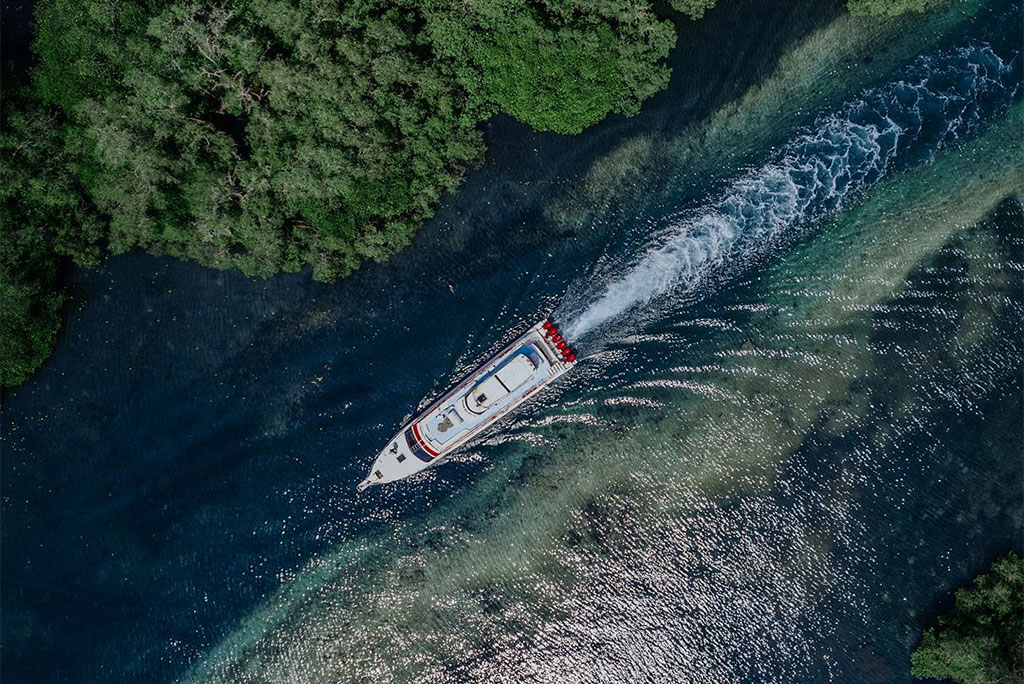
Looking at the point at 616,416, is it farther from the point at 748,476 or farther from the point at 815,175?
the point at 815,175

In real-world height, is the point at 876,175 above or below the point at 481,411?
below

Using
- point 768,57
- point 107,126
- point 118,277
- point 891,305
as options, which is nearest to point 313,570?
point 118,277

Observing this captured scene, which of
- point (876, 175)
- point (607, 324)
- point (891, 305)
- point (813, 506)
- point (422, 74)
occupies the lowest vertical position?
point (813, 506)

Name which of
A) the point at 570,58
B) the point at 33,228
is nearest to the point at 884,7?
the point at 570,58

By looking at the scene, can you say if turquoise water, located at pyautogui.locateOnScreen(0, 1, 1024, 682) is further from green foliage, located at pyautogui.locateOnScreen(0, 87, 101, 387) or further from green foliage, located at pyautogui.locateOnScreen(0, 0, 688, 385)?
green foliage, located at pyautogui.locateOnScreen(0, 0, 688, 385)

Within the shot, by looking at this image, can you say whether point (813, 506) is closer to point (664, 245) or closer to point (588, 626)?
point (588, 626)

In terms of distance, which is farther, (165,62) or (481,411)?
(481,411)
